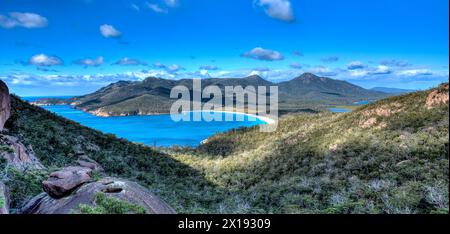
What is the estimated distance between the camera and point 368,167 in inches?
663

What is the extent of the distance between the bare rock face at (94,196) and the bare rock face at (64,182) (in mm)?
149

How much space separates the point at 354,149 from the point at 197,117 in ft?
566

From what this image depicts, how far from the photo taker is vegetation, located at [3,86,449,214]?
33.2 feet

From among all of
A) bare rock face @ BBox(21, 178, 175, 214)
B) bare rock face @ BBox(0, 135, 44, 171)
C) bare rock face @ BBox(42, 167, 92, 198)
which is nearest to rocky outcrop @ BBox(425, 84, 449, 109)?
bare rock face @ BBox(21, 178, 175, 214)

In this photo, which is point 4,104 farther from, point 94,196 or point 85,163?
point 94,196

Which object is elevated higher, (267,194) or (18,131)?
(18,131)

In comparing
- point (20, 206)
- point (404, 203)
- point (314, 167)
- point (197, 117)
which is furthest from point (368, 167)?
point (197, 117)

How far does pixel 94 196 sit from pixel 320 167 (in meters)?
17.1

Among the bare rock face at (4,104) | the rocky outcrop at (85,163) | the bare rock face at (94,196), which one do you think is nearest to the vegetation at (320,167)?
the rocky outcrop at (85,163)

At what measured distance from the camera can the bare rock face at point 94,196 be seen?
19.8 ft

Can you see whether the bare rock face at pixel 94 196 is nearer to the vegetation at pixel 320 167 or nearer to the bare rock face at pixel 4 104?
the vegetation at pixel 320 167

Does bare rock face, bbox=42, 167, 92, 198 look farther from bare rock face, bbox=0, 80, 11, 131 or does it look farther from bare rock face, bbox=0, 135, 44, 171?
bare rock face, bbox=0, 80, 11, 131

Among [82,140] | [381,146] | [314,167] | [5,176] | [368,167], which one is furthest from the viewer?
[82,140]
